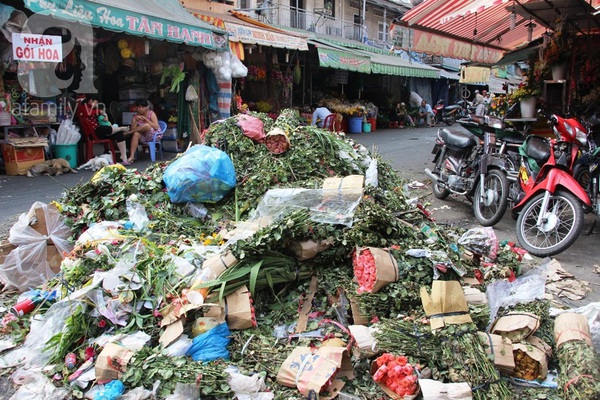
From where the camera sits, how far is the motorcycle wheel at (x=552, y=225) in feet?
15.1

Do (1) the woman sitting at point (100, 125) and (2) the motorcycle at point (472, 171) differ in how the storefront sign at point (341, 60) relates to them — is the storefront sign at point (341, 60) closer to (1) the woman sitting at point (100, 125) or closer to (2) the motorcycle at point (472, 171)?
(1) the woman sitting at point (100, 125)

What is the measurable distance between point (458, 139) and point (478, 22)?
431 centimetres

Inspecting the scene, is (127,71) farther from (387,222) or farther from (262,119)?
(387,222)

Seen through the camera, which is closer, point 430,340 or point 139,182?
point 430,340

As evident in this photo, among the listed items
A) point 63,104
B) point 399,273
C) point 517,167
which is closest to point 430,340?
point 399,273

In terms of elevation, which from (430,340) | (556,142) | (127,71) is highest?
(127,71)

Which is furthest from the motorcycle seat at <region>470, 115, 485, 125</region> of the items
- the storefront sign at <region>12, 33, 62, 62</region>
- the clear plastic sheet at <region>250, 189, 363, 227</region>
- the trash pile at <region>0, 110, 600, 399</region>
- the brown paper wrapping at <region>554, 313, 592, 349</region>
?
the storefront sign at <region>12, 33, 62, 62</region>

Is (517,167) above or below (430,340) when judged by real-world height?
above

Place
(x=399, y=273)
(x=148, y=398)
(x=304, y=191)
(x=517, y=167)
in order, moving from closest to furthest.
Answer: (x=148, y=398) < (x=399, y=273) < (x=304, y=191) < (x=517, y=167)

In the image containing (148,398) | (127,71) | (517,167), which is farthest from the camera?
(127,71)

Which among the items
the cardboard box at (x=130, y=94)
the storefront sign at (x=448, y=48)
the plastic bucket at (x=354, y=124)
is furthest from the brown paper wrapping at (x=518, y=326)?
the plastic bucket at (x=354, y=124)

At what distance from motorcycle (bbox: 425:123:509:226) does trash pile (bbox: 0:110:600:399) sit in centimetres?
145

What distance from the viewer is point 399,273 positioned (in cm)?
323

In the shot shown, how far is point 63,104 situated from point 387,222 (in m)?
7.57
